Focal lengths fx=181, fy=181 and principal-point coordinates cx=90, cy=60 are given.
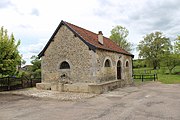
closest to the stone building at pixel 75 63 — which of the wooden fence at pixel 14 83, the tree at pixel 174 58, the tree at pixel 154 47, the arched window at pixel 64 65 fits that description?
the arched window at pixel 64 65

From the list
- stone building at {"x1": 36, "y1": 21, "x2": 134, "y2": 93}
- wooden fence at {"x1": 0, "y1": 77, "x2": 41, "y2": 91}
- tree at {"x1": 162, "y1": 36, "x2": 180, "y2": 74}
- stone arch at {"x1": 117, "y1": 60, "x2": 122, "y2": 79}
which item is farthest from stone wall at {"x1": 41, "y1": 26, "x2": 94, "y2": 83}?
tree at {"x1": 162, "y1": 36, "x2": 180, "y2": 74}

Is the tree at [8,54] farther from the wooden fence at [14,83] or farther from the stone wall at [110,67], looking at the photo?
the stone wall at [110,67]

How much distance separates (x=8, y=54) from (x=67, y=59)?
5.18 meters

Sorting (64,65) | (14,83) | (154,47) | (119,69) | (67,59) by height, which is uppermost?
(154,47)

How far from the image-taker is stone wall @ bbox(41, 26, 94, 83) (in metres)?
15.2

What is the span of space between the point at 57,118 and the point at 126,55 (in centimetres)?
1615

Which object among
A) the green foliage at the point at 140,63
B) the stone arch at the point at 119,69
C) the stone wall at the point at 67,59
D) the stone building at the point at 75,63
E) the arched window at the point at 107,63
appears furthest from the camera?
the green foliage at the point at 140,63

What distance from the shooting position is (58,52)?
16.7 m

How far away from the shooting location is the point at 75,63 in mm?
Result: 15711

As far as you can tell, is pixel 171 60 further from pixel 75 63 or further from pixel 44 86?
pixel 44 86

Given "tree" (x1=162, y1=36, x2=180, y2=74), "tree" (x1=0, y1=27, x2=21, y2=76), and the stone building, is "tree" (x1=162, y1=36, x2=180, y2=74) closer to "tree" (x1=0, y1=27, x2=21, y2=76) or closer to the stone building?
the stone building

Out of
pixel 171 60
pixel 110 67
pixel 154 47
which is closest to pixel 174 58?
pixel 171 60

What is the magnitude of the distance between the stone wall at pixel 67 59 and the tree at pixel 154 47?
3328cm

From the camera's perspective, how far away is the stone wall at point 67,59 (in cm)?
1521
